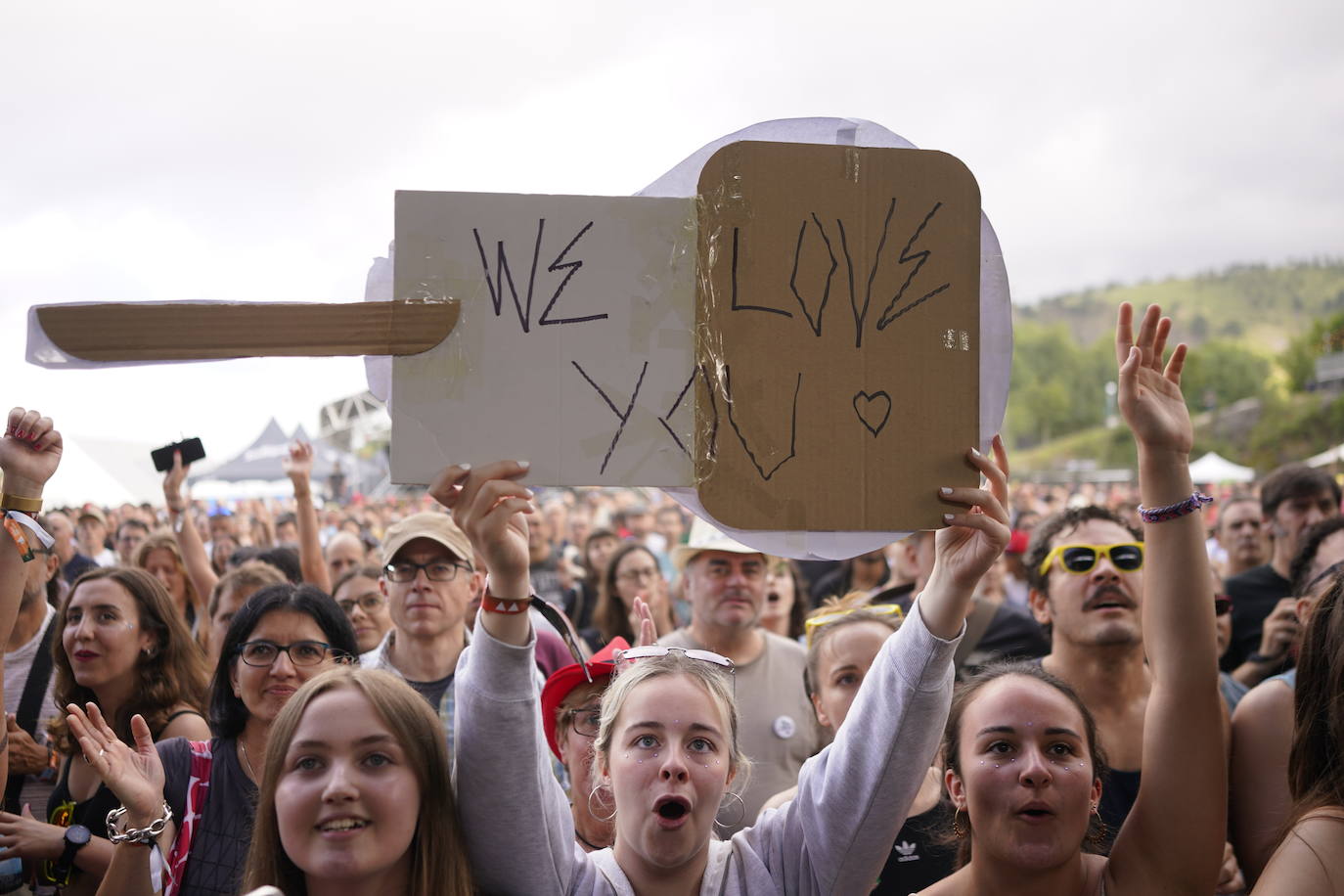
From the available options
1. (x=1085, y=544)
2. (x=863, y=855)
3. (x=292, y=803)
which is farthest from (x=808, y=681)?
(x=292, y=803)

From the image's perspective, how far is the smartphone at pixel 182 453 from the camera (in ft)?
8.88

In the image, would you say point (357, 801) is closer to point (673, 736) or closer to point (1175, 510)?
point (673, 736)

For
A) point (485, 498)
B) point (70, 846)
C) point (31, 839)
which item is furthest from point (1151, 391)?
point (31, 839)

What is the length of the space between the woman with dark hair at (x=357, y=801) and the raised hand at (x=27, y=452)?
0.71 m

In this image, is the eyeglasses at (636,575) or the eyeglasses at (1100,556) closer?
the eyeglasses at (1100,556)

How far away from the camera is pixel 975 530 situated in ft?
6.05

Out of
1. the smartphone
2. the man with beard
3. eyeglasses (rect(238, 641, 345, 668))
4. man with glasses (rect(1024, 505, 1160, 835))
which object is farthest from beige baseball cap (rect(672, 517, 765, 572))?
the man with beard

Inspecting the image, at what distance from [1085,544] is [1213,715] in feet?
4.42

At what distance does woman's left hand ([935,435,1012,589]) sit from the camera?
5.73ft

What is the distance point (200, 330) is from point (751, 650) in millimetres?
2780

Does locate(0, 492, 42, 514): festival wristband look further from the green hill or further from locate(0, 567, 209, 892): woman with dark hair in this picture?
the green hill

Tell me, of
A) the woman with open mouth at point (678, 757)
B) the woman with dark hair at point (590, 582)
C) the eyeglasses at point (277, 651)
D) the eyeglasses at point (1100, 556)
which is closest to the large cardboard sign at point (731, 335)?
the woman with open mouth at point (678, 757)

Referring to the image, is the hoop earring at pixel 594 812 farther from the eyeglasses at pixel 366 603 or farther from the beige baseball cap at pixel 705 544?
the eyeglasses at pixel 366 603

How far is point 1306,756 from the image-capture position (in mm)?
1812
